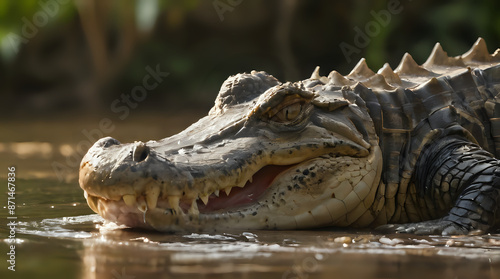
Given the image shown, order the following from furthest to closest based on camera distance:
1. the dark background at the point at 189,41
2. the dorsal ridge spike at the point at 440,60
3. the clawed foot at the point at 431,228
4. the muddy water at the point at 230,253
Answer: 1. the dark background at the point at 189,41
2. the dorsal ridge spike at the point at 440,60
3. the clawed foot at the point at 431,228
4. the muddy water at the point at 230,253

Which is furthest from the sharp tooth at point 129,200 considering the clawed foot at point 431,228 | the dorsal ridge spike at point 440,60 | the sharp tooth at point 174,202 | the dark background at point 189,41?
the dark background at point 189,41

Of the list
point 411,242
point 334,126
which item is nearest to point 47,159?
point 334,126

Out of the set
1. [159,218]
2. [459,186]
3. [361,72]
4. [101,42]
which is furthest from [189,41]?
[159,218]

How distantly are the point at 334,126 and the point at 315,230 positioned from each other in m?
0.59

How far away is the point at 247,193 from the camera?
4.11 meters

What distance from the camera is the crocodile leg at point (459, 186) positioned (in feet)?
13.8

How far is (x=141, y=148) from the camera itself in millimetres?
3742

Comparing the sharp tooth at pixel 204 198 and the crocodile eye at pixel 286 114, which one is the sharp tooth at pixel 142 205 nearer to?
the sharp tooth at pixel 204 198

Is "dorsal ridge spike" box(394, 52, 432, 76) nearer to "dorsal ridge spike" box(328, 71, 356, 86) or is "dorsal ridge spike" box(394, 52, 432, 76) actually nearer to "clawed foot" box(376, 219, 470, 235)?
"dorsal ridge spike" box(328, 71, 356, 86)

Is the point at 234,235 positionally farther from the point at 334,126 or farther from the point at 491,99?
the point at 491,99

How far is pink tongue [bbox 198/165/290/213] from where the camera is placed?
3.99 m

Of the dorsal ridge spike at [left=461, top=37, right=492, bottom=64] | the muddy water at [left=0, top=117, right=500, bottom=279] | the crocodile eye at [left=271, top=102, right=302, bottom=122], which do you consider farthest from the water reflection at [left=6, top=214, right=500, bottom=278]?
the dorsal ridge spike at [left=461, top=37, right=492, bottom=64]

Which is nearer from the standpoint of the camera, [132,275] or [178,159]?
[132,275]

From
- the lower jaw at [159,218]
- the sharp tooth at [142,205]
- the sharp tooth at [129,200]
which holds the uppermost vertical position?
the sharp tooth at [129,200]
